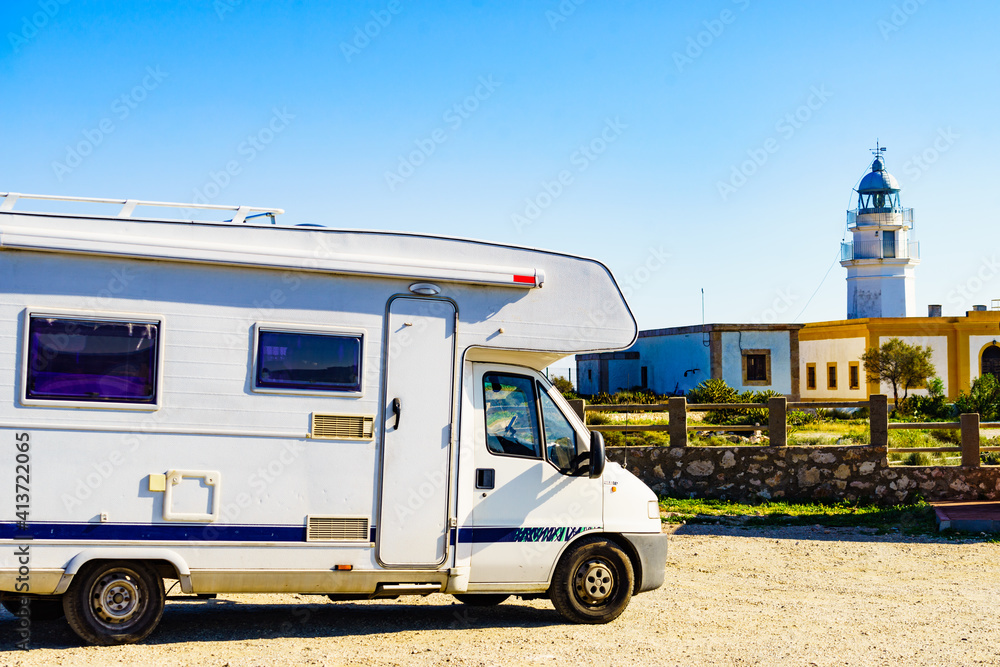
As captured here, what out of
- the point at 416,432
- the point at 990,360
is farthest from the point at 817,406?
the point at 990,360

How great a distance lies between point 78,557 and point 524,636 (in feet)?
10.3

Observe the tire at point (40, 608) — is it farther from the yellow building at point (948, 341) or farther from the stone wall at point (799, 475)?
the yellow building at point (948, 341)

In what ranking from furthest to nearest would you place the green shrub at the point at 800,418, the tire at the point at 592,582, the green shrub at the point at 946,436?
the green shrub at the point at 800,418 < the green shrub at the point at 946,436 < the tire at the point at 592,582

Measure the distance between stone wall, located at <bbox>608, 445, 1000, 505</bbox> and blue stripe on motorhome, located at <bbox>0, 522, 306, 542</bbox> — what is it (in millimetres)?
9227

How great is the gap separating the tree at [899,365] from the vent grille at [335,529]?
3657 cm

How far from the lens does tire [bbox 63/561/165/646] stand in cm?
643

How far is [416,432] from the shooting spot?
7.02m

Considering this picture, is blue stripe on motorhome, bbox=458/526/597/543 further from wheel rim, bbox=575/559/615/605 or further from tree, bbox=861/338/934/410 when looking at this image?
tree, bbox=861/338/934/410

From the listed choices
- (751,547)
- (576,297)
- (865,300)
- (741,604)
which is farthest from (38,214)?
(865,300)

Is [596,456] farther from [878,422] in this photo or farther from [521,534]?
[878,422]

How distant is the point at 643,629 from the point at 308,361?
10.6 ft

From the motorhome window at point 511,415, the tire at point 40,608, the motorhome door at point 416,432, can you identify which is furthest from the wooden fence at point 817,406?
the tire at point 40,608

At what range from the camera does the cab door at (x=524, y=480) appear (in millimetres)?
7172

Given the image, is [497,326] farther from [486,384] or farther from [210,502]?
[210,502]
